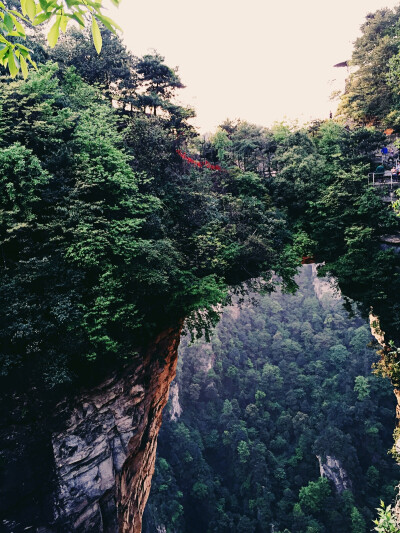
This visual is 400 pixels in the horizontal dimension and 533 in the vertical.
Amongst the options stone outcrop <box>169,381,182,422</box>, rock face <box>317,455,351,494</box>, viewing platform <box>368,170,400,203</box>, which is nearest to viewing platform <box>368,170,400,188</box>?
viewing platform <box>368,170,400,203</box>

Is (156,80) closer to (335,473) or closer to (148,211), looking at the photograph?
(148,211)

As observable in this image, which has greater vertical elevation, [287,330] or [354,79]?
[354,79]

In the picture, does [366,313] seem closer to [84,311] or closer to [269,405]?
[84,311]

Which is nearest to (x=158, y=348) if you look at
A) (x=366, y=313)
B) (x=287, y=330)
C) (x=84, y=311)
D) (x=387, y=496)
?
(x=84, y=311)

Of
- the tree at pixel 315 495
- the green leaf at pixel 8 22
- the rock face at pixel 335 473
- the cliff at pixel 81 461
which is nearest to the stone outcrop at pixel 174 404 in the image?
the tree at pixel 315 495

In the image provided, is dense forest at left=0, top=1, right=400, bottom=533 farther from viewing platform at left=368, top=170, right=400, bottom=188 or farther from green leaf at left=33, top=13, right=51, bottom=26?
viewing platform at left=368, top=170, right=400, bottom=188

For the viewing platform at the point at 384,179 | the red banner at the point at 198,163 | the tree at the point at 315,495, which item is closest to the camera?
the viewing platform at the point at 384,179

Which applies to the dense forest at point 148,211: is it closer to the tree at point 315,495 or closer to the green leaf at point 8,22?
the green leaf at point 8,22
